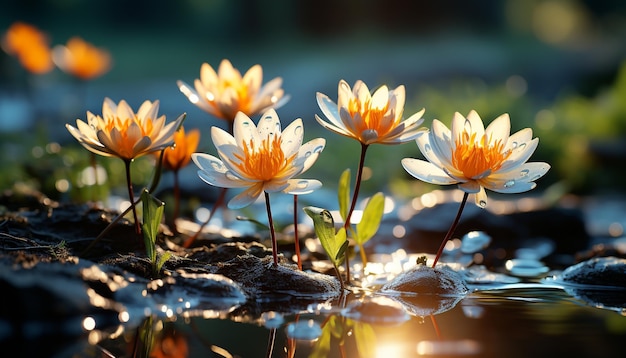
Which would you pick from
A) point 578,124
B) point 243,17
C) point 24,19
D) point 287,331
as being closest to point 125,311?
point 287,331

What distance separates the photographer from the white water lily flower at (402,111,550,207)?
250 cm

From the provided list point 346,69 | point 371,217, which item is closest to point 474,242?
point 371,217

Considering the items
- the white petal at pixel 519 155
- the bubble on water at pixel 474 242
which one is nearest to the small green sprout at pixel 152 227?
the white petal at pixel 519 155

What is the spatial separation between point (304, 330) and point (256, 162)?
1.82 ft

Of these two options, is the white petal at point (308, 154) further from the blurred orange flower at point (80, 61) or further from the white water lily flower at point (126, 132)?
the blurred orange flower at point (80, 61)

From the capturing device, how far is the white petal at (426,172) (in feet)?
8.35

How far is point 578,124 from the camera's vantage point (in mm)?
8125

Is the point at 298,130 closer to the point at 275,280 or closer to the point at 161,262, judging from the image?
the point at 275,280

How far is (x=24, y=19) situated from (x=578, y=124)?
1835 centimetres

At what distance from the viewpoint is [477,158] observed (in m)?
2.49

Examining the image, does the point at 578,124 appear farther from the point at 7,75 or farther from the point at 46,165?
the point at 7,75

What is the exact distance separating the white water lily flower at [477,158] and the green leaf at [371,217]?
43 cm

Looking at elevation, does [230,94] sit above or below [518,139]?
above

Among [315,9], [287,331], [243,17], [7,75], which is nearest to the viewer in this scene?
[287,331]
